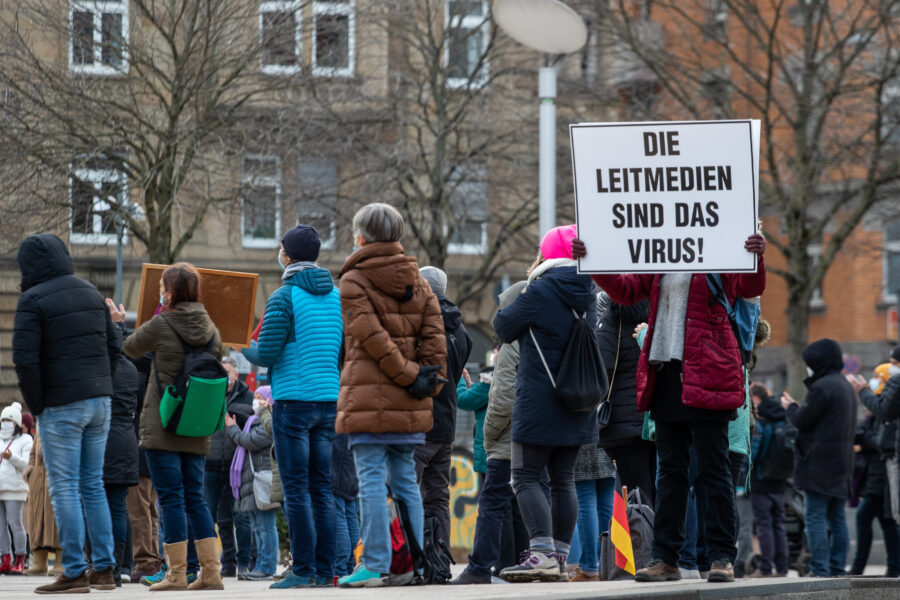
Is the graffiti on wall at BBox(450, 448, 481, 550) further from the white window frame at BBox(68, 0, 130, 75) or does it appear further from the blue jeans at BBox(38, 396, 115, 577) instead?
the blue jeans at BBox(38, 396, 115, 577)

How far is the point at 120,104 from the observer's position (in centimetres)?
1967

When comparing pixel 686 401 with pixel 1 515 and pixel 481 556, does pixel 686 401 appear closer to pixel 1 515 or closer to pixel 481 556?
pixel 481 556

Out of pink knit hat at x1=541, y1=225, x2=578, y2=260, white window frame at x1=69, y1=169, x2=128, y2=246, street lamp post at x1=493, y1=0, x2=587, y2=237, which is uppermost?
street lamp post at x1=493, y1=0, x2=587, y2=237

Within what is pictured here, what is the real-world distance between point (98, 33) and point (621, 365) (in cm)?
1140

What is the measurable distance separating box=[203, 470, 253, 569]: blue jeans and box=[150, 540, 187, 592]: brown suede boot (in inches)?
190

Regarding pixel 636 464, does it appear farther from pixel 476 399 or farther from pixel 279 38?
pixel 279 38

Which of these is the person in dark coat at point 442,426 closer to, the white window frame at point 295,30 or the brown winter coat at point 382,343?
the brown winter coat at point 382,343

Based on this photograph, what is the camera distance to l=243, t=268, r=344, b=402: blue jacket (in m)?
9.60

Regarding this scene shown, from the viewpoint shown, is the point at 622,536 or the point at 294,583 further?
the point at 622,536

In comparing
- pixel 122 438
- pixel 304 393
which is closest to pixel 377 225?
pixel 304 393

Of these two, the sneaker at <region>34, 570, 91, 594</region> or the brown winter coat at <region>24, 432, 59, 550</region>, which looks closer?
the sneaker at <region>34, 570, 91, 594</region>

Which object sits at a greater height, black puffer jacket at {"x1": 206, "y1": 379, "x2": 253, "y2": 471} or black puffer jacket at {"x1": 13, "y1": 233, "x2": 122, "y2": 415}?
black puffer jacket at {"x1": 13, "y1": 233, "x2": 122, "y2": 415}

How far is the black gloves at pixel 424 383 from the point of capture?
8.79 m

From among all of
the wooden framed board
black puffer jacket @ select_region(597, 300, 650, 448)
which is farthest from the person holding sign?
the wooden framed board
